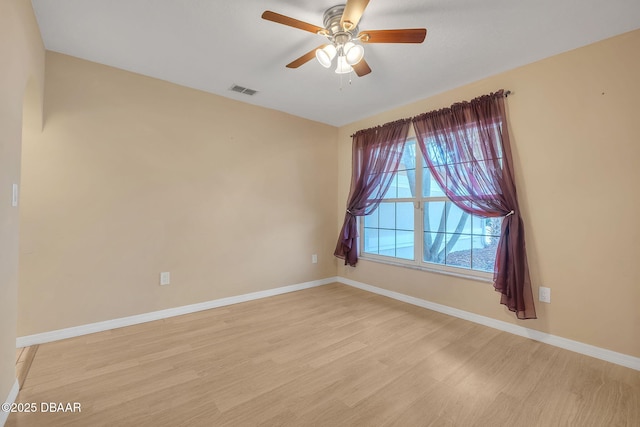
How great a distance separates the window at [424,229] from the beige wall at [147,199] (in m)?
1.21

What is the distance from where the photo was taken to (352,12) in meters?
1.55

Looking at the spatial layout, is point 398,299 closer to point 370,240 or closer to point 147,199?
point 370,240

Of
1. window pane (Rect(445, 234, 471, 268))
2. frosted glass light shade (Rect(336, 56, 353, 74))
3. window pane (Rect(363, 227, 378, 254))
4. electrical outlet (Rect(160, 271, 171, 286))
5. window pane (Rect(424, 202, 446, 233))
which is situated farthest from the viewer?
window pane (Rect(363, 227, 378, 254))

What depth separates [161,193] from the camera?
281cm

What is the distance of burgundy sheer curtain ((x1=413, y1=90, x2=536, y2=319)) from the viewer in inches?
95.0

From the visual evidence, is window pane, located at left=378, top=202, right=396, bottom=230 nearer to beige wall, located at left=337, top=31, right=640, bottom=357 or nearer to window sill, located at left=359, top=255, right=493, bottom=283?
window sill, located at left=359, top=255, right=493, bottom=283

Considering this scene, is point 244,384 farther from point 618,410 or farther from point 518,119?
point 518,119

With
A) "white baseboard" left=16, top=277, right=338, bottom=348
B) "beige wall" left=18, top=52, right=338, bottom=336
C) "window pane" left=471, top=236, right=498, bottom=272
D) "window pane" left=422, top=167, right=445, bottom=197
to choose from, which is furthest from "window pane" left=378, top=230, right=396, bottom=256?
"white baseboard" left=16, top=277, right=338, bottom=348

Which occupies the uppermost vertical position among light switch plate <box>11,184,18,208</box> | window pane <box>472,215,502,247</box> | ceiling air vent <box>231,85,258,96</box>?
ceiling air vent <box>231,85,258,96</box>

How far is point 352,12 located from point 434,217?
7.72 ft

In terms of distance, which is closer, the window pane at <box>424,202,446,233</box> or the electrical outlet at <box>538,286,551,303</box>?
the electrical outlet at <box>538,286,551,303</box>

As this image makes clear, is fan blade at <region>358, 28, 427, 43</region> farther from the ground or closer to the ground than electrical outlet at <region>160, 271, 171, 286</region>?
farther from the ground

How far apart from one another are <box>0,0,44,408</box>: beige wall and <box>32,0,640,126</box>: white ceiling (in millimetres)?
418

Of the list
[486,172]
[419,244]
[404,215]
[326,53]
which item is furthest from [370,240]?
[326,53]
